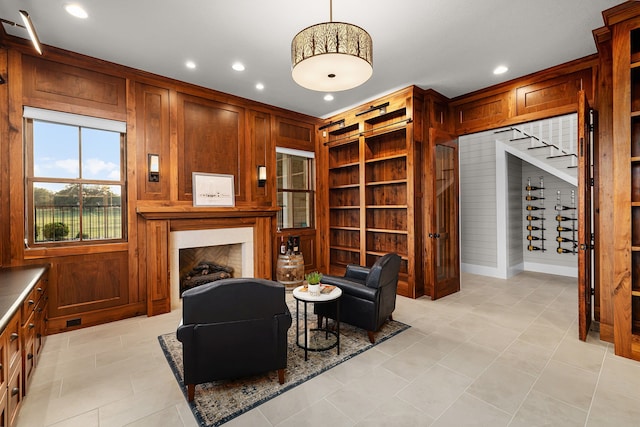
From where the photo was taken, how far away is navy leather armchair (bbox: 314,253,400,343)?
2959 millimetres

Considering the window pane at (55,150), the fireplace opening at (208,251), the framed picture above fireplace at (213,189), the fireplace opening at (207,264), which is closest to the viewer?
the window pane at (55,150)

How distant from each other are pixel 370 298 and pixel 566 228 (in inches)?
200

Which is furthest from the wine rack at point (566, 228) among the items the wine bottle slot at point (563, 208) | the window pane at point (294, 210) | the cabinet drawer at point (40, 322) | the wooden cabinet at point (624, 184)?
the cabinet drawer at point (40, 322)

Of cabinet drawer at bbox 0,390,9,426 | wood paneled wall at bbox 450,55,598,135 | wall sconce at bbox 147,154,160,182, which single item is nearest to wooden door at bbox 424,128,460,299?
wood paneled wall at bbox 450,55,598,135

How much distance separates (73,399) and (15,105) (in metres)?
3.01

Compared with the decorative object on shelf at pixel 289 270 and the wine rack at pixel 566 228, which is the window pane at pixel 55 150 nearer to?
the decorative object on shelf at pixel 289 270

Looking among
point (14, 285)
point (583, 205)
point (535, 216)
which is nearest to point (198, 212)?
point (14, 285)

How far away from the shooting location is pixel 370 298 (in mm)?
2959

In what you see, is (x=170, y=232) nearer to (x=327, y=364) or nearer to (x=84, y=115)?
(x=84, y=115)

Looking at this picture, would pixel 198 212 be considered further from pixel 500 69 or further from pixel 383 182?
pixel 500 69

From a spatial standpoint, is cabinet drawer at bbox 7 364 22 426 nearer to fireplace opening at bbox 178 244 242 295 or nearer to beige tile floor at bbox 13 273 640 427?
beige tile floor at bbox 13 273 640 427

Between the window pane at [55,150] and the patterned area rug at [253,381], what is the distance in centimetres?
223

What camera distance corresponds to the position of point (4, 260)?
3.02 m

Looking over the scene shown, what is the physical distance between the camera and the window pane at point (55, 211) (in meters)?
3.27
